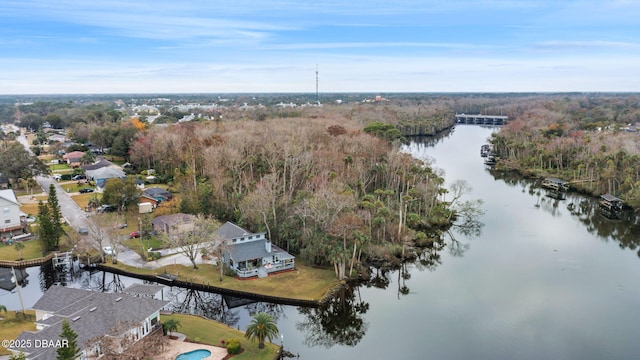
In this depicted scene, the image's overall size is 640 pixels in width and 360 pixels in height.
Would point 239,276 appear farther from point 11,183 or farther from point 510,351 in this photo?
point 11,183

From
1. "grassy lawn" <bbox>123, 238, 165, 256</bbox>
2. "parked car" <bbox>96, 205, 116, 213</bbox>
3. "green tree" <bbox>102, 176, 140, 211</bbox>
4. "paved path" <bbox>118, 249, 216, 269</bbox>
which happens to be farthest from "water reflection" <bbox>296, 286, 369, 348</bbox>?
"parked car" <bbox>96, 205, 116, 213</bbox>

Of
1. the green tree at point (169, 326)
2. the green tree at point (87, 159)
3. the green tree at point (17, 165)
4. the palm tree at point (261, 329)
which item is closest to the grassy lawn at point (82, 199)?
the green tree at point (17, 165)

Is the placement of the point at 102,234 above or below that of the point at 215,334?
above

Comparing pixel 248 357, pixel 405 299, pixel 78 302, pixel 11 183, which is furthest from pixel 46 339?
pixel 11 183

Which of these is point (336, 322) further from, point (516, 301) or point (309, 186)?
point (309, 186)

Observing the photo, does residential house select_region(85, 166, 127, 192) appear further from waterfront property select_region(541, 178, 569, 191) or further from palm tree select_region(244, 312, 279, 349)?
waterfront property select_region(541, 178, 569, 191)

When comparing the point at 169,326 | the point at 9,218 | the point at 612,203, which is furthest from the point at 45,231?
the point at 612,203
